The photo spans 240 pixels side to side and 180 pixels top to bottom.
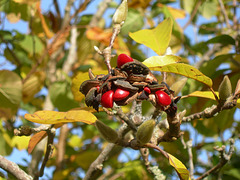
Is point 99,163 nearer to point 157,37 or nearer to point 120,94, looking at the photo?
point 120,94

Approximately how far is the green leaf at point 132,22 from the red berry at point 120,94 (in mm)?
1317

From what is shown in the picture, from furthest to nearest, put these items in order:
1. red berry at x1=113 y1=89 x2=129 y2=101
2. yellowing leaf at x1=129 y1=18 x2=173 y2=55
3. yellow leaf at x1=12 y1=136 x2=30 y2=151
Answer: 1. yellow leaf at x1=12 y1=136 x2=30 y2=151
2. yellowing leaf at x1=129 y1=18 x2=173 y2=55
3. red berry at x1=113 y1=89 x2=129 y2=101

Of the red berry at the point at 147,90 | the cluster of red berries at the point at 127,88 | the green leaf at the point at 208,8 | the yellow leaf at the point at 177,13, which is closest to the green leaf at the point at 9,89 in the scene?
the cluster of red berries at the point at 127,88

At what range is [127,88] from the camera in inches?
24.7

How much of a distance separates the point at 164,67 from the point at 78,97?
15.4 inches

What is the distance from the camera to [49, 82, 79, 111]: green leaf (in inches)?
63.1

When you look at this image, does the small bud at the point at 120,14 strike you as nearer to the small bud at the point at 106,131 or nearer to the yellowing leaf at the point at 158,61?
the yellowing leaf at the point at 158,61

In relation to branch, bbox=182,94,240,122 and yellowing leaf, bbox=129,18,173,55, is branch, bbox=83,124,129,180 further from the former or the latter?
yellowing leaf, bbox=129,18,173,55

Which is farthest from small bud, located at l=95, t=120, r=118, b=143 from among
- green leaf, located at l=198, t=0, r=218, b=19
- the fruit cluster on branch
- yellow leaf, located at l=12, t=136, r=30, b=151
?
green leaf, located at l=198, t=0, r=218, b=19

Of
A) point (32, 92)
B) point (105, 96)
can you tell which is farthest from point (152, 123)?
point (32, 92)

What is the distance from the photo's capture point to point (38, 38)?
82.7 inches

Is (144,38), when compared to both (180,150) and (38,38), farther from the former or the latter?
(38,38)

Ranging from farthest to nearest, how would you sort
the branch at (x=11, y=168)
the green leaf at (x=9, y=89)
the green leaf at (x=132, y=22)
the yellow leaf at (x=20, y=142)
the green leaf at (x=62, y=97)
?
1. the green leaf at (x=132, y=22)
2. the yellow leaf at (x=20, y=142)
3. the green leaf at (x=62, y=97)
4. the green leaf at (x=9, y=89)
5. the branch at (x=11, y=168)

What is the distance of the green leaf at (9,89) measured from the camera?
4.14 ft
